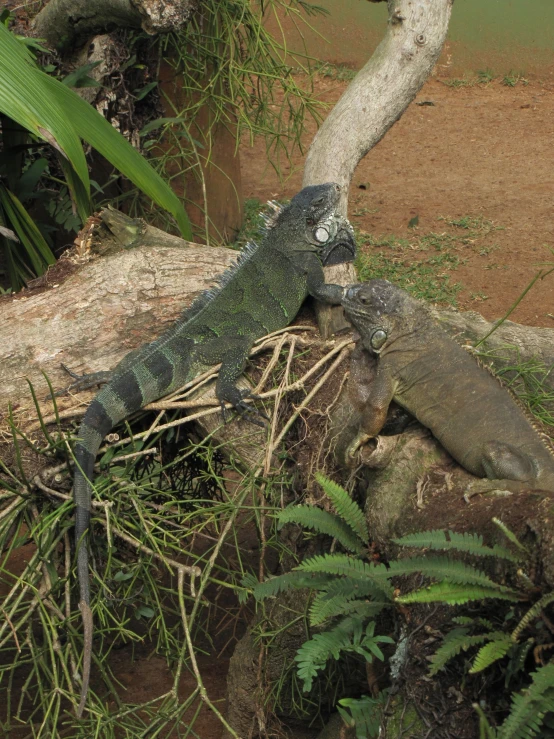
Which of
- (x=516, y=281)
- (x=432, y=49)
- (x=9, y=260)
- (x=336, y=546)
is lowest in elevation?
(x=516, y=281)

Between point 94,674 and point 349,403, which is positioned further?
point 94,674

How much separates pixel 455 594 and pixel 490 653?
165 millimetres

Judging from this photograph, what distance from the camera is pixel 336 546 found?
2.96m

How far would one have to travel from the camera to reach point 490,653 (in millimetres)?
1855

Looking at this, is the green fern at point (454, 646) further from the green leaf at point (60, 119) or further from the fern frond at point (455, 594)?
the green leaf at point (60, 119)

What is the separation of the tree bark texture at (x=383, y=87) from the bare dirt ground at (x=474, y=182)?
5.63 ft

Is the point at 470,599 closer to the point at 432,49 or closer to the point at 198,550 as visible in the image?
the point at 198,550

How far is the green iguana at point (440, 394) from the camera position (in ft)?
8.09

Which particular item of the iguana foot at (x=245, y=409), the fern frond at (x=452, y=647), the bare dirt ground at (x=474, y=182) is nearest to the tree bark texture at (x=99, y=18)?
the bare dirt ground at (x=474, y=182)

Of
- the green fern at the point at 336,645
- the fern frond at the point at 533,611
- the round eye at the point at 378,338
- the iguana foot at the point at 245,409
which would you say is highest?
the round eye at the point at 378,338

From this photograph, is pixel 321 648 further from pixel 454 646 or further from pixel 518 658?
pixel 518 658

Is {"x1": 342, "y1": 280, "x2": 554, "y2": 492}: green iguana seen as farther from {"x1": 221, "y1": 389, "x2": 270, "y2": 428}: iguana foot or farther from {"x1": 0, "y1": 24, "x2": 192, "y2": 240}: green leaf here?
{"x1": 0, "y1": 24, "x2": 192, "y2": 240}: green leaf

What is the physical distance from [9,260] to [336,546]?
3.02 meters

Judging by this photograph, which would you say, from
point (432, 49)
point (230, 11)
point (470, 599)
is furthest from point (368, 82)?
A: point (470, 599)
